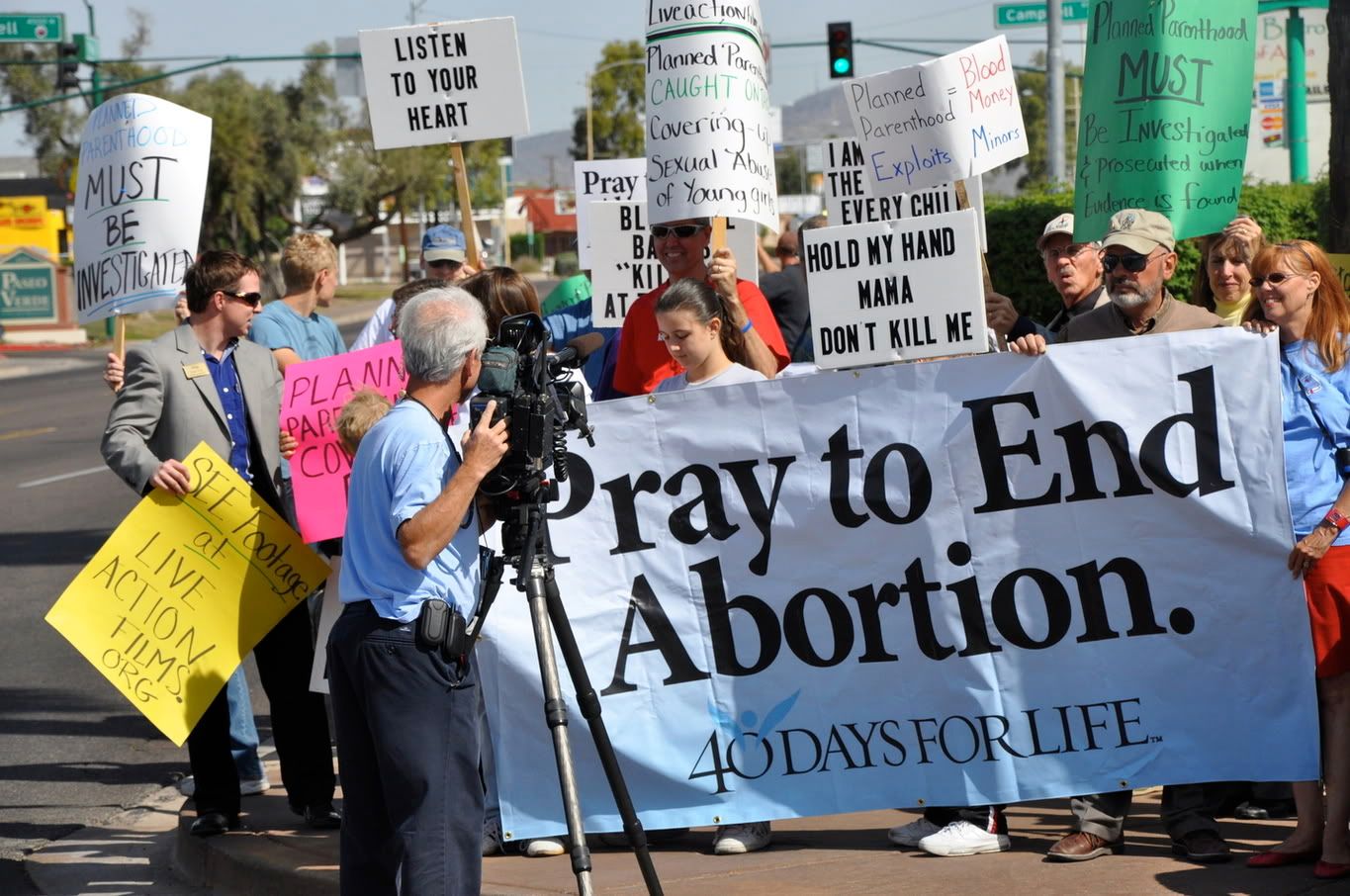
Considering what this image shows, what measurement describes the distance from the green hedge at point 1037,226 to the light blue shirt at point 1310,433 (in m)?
13.1

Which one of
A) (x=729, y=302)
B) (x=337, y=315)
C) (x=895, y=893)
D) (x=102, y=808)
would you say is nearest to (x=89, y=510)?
(x=102, y=808)

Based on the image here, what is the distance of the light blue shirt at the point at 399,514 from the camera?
13.5 ft

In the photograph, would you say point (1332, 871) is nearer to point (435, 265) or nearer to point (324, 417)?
point (324, 417)

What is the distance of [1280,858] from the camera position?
5.03 meters

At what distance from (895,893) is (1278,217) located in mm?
14746

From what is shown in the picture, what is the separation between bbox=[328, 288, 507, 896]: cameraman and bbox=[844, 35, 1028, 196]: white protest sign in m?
2.48

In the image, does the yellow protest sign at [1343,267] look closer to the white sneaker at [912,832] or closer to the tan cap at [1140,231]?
the tan cap at [1140,231]

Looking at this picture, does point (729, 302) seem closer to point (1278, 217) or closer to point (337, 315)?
point (1278, 217)

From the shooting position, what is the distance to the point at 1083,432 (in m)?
5.30

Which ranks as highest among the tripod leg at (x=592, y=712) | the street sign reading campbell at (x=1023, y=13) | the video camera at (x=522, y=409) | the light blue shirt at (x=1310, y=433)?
the street sign reading campbell at (x=1023, y=13)

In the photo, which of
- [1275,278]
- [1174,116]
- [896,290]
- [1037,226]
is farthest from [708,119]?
[1037,226]

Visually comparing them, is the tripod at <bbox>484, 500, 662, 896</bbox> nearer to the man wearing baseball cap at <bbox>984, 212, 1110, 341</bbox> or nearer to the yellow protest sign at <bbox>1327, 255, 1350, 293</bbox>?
the man wearing baseball cap at <bbox>984, 212, 1110, 341</bbox>

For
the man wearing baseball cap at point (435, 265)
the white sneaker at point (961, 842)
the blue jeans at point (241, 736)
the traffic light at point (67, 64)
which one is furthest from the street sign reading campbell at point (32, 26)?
the white sneaker at point (961, 842)

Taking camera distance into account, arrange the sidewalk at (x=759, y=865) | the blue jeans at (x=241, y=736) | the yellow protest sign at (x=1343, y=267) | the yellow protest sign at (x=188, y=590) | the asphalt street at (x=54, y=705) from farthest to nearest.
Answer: the asphalt street at (x=54, y=705)
the blue jeans at (x=241, y=736)
the yellow protest sign at (x=1343, y=267)
the yellow protest sign at (x=188, y=590)
the sidewalk at (x=759, y=865)
